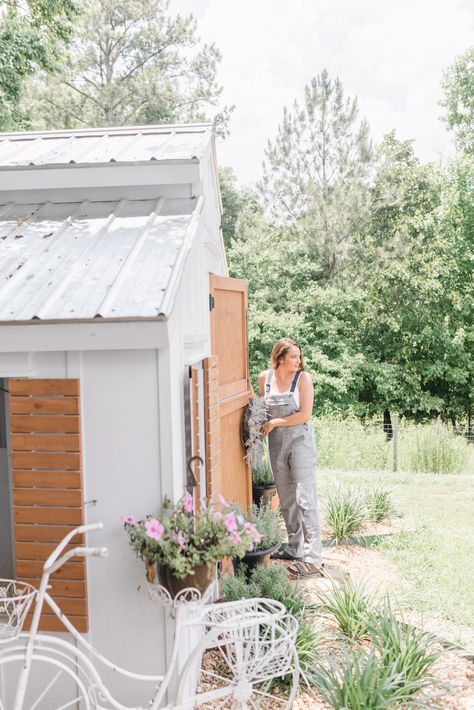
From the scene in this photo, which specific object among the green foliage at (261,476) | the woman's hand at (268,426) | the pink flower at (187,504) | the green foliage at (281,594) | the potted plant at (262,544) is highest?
the woman's hand at (268,426)

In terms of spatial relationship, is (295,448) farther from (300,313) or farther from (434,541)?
(300,313)

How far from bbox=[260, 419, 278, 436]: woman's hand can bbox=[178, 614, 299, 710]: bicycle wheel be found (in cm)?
186

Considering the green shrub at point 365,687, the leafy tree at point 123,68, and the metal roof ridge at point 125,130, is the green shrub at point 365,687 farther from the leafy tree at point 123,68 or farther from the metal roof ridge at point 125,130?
the leafy tree at point 123,68

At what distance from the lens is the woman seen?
5.71 meters

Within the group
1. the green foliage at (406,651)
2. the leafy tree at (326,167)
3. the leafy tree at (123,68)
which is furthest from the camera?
the leafy tree at (123,68)

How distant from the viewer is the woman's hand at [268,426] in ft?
18.8

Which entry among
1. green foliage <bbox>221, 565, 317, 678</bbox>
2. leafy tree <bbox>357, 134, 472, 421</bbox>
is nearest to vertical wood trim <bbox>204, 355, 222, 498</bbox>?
green foliage <bbox>221, 565, 317, 678</bbox>

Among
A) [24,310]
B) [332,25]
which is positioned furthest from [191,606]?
[332,25]

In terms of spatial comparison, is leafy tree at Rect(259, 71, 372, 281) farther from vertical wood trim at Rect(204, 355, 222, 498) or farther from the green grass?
vertical wood trim at Rect(204, 355, 222, 498)

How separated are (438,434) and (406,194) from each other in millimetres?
11788

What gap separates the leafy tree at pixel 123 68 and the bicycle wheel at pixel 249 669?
62.4 feet

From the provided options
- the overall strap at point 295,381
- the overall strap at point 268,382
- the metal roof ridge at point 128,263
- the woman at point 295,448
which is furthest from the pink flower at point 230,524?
the overall strap at point 268,382

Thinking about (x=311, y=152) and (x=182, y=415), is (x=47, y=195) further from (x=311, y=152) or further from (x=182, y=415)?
(x=311, y=152)

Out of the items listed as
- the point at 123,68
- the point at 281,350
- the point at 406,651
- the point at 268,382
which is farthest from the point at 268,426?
the point at 123,68
